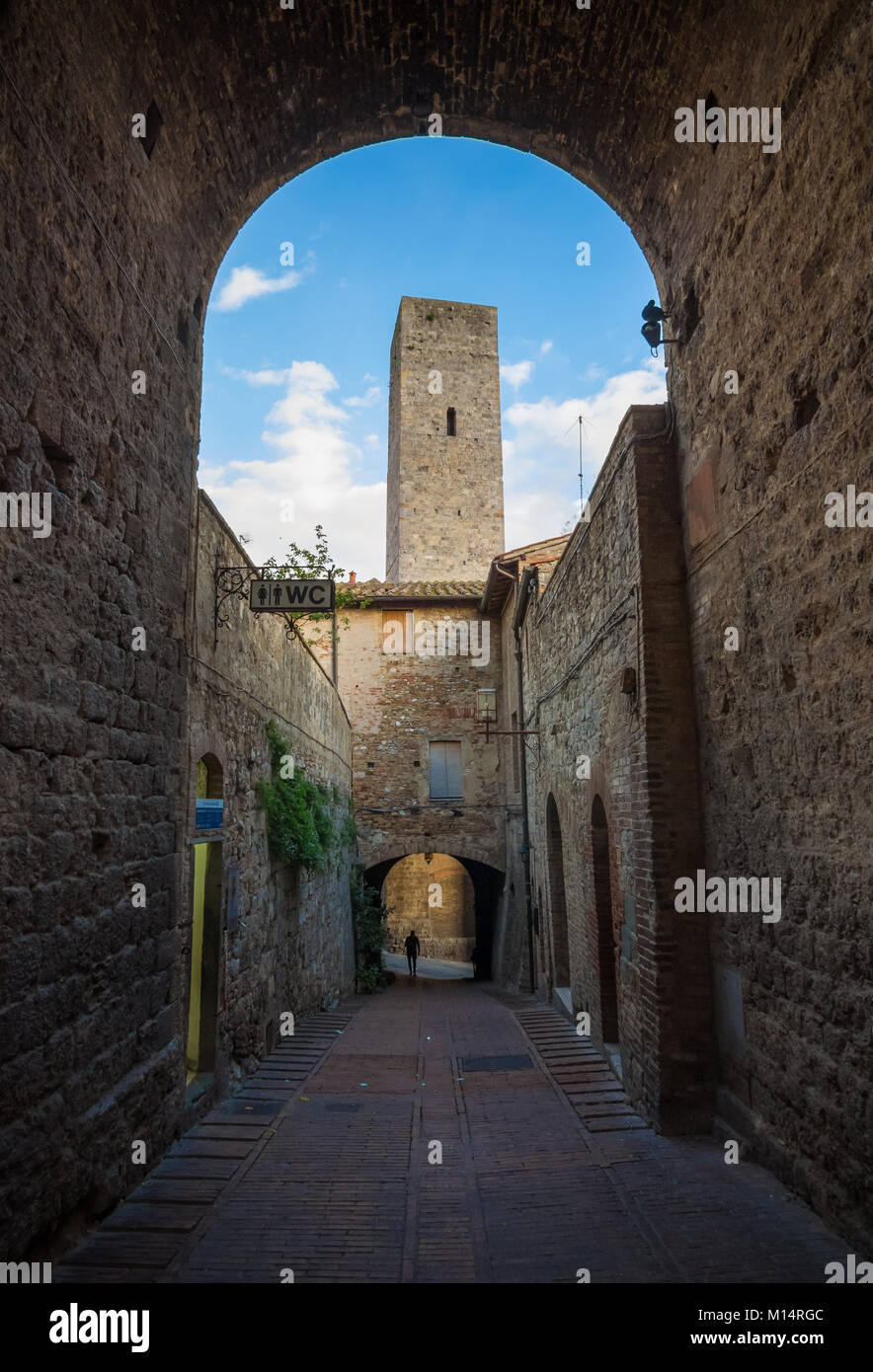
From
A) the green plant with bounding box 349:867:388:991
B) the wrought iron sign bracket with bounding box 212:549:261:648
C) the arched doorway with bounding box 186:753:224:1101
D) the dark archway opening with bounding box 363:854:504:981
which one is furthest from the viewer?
the dark archway opening with bounding box 363:854:504:981

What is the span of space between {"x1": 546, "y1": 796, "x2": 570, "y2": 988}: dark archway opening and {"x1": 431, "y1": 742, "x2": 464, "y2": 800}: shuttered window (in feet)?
21.6

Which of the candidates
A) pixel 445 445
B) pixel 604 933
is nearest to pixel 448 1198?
pixel 604 933

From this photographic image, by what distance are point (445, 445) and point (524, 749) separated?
14734 mm

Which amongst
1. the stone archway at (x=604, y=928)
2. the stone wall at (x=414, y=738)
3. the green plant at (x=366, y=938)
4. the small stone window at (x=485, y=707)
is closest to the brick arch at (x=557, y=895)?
the stone archway at (x=604, y=928)

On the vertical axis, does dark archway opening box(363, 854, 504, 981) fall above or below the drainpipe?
below

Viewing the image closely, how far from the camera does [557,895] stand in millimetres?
10711

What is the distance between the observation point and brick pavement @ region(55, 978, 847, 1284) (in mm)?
3365

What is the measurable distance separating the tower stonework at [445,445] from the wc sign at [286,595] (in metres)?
17.3

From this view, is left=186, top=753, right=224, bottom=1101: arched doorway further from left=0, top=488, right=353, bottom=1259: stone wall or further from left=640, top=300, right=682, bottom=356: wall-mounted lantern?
left=640, top=300, right=682, bottom=356: wall-mounted lantern

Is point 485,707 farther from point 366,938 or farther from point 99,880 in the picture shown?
point 99,880

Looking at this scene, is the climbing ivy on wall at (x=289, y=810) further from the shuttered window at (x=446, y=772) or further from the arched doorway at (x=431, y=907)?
the arched doorway at (x=431, y=907)

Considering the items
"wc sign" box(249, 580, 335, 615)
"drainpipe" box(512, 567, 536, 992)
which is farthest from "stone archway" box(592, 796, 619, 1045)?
"drainpipe" box(512, 567, 536, 992)

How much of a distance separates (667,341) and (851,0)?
2.48m
